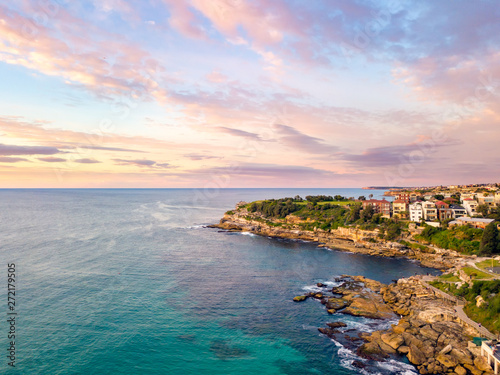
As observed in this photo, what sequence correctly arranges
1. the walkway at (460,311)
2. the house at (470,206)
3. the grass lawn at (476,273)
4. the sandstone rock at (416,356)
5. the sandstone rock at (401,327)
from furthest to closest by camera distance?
the house at (470,206) < the grass lawn at (476,273) < the sandstone rock at (401,327) < the walkway at (460,311) < the sandstone rock at (416,356)

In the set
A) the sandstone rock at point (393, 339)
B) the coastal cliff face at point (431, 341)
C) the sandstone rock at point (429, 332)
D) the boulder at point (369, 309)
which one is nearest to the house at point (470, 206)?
the coastal cliff face at point (431, 341)

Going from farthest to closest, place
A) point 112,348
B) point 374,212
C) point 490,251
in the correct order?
point 374,212 < point 490,251 < point 112,348

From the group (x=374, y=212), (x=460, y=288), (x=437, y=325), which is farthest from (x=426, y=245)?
(x=437, y=325)

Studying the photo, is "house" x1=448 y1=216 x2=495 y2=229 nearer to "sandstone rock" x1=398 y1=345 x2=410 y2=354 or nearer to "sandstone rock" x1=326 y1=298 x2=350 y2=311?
"sandstone rock" x1=326 y1=298 x2=350 y2=311

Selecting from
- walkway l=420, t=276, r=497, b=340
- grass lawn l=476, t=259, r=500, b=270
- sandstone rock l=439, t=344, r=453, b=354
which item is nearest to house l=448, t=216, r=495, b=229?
grass lawn l=476, t=259, r=500, b=270

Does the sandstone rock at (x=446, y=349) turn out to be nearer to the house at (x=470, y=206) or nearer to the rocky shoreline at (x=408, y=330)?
the rocky shoreline at (x=408, y=330)

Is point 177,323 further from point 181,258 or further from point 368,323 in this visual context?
point 181,258
